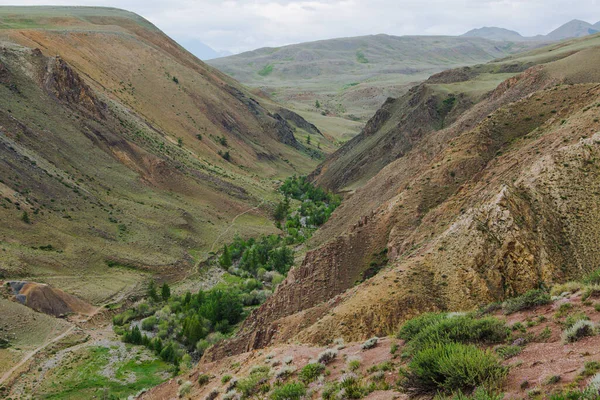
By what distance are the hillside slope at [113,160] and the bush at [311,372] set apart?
1301 inches

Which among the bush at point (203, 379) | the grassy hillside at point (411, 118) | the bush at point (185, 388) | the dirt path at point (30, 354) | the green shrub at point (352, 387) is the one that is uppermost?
the grassy hillside at point (411, 118)

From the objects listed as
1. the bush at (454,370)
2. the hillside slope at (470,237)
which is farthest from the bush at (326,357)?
the bush at (454,370)

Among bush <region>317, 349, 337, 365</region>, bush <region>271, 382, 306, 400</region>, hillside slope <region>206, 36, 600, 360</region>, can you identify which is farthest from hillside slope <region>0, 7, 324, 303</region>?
bush <region>271, 382, 306, 400</region>

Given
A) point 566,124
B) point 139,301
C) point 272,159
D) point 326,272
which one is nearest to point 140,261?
point 139,301

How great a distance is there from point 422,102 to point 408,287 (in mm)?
61595

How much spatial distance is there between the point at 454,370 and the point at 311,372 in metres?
5.73

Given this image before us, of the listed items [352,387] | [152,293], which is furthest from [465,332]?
[152,293]

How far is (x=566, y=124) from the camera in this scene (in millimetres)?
27406

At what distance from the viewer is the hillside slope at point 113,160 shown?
156 ft

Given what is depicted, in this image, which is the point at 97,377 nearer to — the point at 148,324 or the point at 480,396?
the point at 148,324

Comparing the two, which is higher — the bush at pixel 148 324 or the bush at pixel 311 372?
the bush at pixel 311 372

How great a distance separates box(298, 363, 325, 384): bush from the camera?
14.3 metres

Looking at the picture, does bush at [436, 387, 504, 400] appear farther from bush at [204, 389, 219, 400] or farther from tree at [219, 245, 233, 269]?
tree at [219, 245, 233, 269]

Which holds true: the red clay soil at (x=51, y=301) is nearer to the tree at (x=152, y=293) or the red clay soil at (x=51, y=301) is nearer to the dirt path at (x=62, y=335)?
the dirt path at (x=62, y=335)
